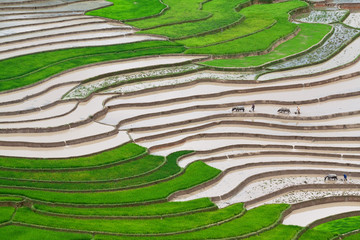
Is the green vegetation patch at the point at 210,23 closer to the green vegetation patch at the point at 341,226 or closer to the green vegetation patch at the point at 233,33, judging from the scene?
the green vegetation patch at the point at 233,33

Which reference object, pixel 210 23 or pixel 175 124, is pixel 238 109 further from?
pixel 210 23

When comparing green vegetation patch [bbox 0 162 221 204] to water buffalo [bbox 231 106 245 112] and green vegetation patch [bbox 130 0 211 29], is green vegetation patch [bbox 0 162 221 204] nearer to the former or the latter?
water buffalo [bbox 231 106 245 112]

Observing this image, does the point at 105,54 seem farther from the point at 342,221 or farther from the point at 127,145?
the point at 342,221

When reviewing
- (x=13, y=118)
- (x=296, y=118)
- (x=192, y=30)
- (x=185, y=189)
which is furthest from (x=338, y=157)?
(x=192, y=30)

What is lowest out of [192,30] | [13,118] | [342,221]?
[342,221]

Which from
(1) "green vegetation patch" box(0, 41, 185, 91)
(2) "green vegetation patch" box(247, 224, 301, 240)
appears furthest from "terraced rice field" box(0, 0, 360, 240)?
(1) "green vegetation patch" box(0, 41, 185, 91)

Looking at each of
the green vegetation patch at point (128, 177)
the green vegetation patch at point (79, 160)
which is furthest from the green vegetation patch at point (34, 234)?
the green vegetation patch at point (79, 160)
